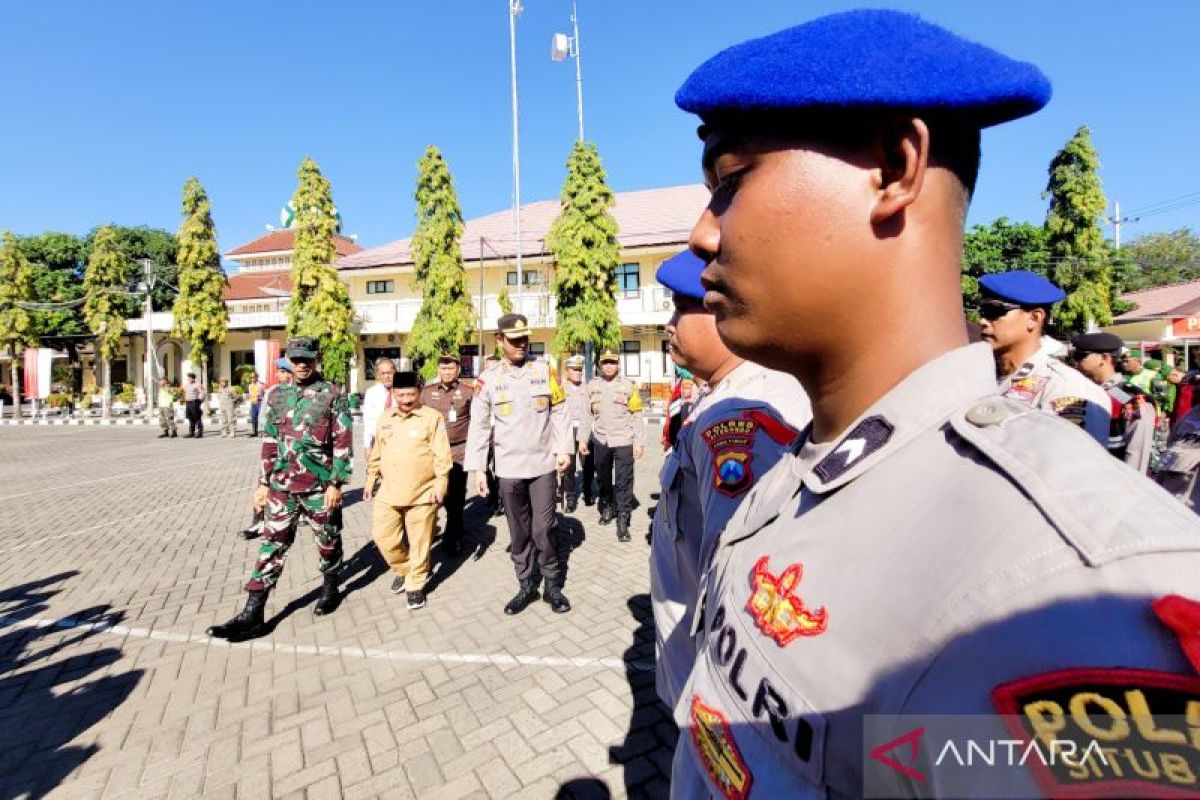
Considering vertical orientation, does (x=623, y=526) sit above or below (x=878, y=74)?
below

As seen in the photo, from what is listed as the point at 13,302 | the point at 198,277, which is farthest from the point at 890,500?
the point at 13,302

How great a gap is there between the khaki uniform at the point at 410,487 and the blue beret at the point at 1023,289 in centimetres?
418

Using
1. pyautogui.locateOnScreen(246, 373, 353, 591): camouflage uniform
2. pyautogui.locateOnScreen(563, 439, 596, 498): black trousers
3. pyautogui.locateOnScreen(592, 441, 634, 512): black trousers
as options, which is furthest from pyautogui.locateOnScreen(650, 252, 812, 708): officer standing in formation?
pyautogui.locateOnScreen(563, 439, 596, 498): black trousers

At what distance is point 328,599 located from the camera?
486cm

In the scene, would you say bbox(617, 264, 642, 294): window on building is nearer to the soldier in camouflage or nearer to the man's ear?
the soldier in camouflage

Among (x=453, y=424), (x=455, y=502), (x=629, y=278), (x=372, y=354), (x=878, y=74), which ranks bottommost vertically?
(x=455, y=502)

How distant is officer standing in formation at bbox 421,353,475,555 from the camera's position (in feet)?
20.7

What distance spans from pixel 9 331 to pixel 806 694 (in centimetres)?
4681

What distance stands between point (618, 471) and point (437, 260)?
68.0 feet

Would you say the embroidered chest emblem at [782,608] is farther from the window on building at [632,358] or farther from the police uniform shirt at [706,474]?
the window on building at [632,358]

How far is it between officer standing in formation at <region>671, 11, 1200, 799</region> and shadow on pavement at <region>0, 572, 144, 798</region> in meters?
3.67

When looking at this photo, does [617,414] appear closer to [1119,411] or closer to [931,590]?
[1119,411]

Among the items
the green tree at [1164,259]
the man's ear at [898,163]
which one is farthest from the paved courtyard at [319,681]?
the green tree at [1164,259]

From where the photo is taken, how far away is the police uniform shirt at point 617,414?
23.7 ft
